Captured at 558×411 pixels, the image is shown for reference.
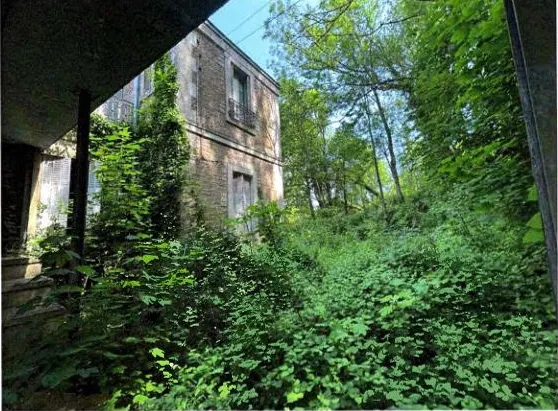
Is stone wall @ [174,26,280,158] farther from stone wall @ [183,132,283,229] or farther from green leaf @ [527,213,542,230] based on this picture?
green leaf @ [527,213,542,230]

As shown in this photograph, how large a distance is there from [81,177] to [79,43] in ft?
3.45

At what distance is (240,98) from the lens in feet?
25.1

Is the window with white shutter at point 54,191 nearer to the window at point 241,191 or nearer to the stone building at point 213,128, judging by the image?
the stone building at point 213,128

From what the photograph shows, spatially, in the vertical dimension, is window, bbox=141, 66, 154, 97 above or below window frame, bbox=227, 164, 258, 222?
above

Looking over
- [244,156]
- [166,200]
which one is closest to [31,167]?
[166,200]

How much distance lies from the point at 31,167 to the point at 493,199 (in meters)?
5.54

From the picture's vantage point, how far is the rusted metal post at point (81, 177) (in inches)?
94.6

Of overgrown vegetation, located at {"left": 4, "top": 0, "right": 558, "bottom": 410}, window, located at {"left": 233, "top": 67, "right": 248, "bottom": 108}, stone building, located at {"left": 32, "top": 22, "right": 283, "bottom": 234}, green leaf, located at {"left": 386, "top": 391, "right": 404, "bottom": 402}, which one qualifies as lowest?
green leaf, located at {"left": 386, "top": 391, "right": 404, "bottom": 402}

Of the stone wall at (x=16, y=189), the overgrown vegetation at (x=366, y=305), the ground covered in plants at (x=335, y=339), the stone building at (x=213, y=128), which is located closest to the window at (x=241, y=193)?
the stone building at (x=213, y=128)

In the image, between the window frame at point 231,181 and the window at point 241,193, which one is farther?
the window at point 241,193

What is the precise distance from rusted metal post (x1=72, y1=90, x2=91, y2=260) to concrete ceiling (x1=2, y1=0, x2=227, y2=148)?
14 centimetres

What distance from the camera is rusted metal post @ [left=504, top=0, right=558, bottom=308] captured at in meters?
0.95

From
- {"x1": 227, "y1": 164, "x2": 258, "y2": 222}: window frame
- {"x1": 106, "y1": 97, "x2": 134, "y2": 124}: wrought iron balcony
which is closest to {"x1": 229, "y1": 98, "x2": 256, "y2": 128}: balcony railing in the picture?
{"x1": 227, "y1": 164, "x2": 258, "y2": 222}: window frame

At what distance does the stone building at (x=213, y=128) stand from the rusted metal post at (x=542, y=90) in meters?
4.99
